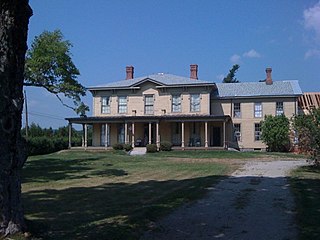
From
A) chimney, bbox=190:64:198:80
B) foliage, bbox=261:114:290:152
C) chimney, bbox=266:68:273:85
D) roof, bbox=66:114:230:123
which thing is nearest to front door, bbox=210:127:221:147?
roof, bbox=66:114:230:123

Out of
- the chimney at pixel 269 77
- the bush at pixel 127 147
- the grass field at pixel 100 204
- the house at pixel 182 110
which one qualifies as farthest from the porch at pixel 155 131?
the grass field at pixel 100 204

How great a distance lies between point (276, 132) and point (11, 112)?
34706mm

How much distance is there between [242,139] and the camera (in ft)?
137

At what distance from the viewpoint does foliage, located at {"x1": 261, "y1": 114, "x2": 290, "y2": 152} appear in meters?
38.5

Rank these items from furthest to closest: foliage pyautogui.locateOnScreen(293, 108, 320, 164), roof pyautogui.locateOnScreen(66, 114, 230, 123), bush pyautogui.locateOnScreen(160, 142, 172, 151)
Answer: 1. roof pyautogui.locateOnScreen(66, 114, 230, 123)
2. bush pyautogui.locateOnScreen(160, 142, 172, 151)
3. foliage pyautogui.locateOnScreen(293, 108, 320, 164)

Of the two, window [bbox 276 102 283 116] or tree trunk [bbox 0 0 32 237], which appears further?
window [bbox 276 102 283 116]

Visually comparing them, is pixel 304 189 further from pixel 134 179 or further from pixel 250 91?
pixel 250 91

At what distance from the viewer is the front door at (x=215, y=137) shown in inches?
1668

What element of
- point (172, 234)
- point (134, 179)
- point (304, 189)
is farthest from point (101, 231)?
point (134, 179)

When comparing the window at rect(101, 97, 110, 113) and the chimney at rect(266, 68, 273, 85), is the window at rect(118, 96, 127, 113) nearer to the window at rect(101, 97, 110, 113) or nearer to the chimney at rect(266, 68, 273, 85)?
the window at rect(101, 97, 110, 113)

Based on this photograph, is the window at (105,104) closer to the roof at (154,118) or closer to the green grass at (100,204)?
the roof at (154,118)

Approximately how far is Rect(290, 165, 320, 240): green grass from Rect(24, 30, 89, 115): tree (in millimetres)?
15839

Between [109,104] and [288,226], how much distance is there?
36.6 m

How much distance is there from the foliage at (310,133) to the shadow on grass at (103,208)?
7.42 meters
